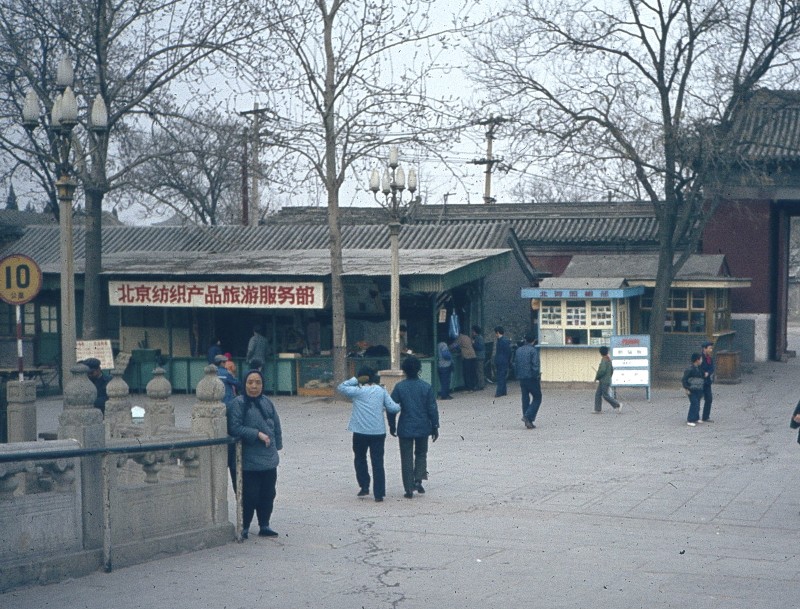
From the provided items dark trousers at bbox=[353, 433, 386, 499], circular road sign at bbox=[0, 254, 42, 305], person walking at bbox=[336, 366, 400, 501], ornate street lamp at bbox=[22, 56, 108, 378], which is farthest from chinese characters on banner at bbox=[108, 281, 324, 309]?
person walking at bbox=[336, 366, 400, 501]

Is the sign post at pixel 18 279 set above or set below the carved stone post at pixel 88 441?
above

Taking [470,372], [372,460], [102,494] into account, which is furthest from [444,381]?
[102,494]

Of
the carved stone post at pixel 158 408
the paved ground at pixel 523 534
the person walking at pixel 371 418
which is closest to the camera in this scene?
the paved ground at pixel 523 534

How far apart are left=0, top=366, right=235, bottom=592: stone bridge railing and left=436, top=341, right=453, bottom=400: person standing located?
14891 mm

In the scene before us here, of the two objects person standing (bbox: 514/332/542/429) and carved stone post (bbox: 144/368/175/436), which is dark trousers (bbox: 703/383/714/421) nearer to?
person standing (bbox: 514/332/542/429)

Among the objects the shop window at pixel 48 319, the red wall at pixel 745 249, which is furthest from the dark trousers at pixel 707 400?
the shop window at pixel 48 319

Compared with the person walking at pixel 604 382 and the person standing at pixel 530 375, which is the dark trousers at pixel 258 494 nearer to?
the person standing at pixel 530 375

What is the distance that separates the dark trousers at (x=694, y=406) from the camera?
1945 cm

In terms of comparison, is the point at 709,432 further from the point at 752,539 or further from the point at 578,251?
the point at 578,251

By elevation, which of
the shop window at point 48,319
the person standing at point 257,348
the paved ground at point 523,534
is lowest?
the paved ground at point 523,534

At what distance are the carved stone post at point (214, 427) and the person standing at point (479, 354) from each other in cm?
1705

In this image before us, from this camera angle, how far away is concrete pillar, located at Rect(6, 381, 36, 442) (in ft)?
44.2

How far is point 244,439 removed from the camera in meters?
10.1

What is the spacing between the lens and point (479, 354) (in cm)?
2684
